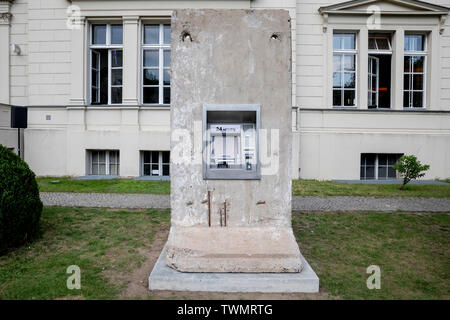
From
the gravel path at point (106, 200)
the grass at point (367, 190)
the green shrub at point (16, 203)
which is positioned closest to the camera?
the green shrub at point (16, 203)

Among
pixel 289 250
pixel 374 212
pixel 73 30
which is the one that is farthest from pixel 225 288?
pixel 73 30

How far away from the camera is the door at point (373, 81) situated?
11375 millimetres

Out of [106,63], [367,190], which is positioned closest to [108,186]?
[106,63]

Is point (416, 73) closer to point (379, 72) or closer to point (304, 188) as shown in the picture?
point (379, 72)

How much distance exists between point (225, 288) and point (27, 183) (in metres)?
3.15

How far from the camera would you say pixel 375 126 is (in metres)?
10.9

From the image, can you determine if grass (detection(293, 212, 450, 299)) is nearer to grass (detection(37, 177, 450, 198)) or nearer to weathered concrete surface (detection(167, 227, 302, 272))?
weathered concrete surface (detection(167, 227, 302, 272))

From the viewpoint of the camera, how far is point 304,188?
8.71 metres

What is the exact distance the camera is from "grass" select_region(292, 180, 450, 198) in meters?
7.86

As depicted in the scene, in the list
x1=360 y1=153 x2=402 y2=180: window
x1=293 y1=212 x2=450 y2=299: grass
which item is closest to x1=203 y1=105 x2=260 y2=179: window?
x1=293 y1=212 x2=450 y2=299: grass

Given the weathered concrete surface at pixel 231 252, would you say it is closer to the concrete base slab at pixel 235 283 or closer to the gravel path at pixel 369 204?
the concrete base slab at pixel 235 283

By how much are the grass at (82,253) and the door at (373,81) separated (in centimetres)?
914

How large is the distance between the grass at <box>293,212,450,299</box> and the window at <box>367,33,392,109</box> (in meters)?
6.57

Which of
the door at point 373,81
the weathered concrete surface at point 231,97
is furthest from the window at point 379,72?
the weathered concrete surface at point 231,97
